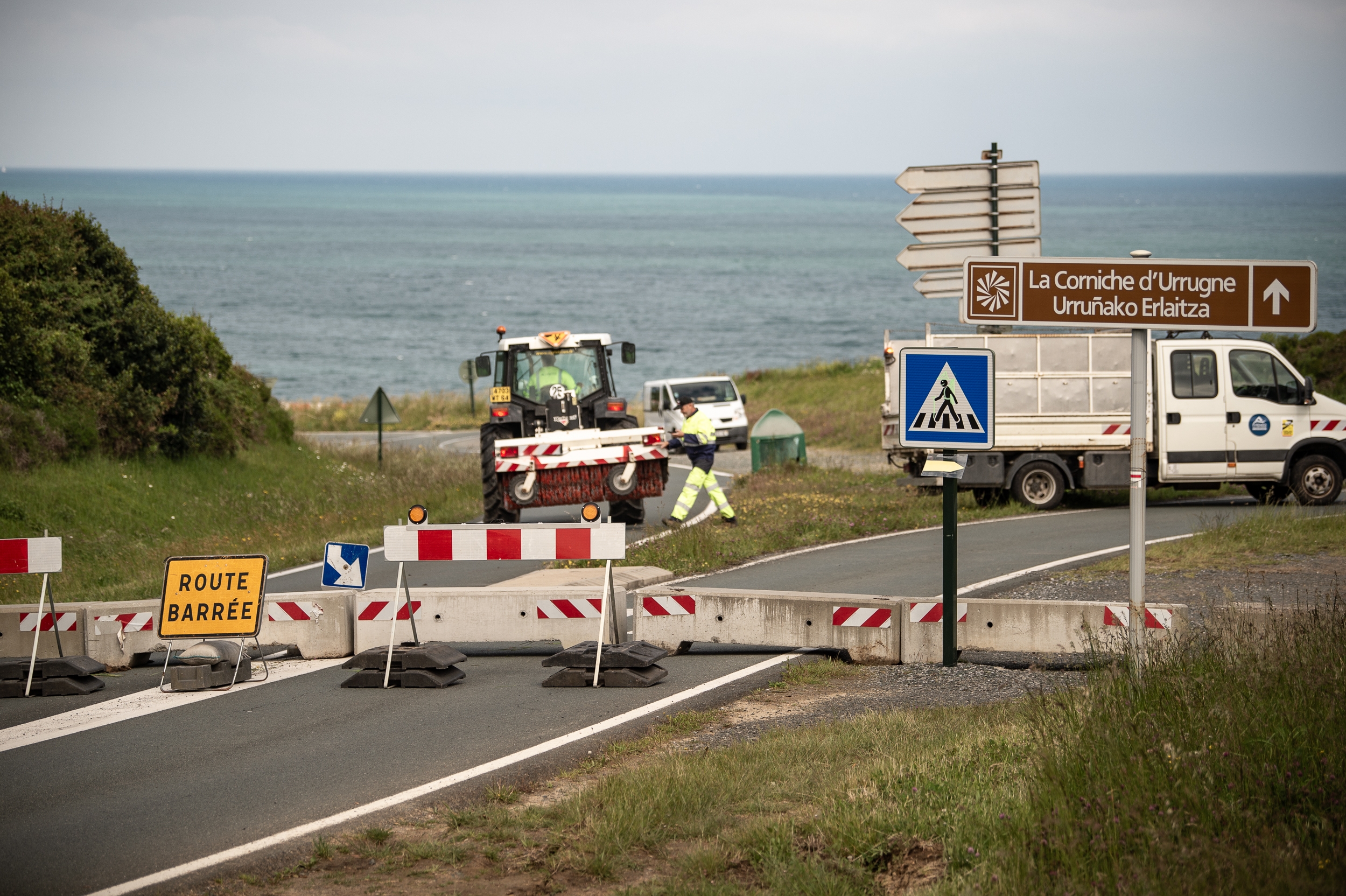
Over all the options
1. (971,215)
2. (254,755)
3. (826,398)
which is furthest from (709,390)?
(254,755)

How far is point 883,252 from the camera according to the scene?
550 feet

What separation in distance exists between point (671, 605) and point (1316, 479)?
12387 millimetres

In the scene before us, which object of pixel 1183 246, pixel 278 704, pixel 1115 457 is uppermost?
pixel 1183 246

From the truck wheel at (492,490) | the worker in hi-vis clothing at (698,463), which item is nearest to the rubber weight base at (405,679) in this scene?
the worker in hi-vis clothing at (698,463)

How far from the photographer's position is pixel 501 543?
9688 mm

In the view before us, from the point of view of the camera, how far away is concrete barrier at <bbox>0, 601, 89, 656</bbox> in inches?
420

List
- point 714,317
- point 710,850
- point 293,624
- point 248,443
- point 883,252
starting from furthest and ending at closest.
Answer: point 883,252 → point 714,317 → point 248,443 → point 293,624 → point 710,850

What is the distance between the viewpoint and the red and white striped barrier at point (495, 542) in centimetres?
957

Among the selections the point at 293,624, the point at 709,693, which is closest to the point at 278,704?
the point at 293,624

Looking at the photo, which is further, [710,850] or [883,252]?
[883,252]

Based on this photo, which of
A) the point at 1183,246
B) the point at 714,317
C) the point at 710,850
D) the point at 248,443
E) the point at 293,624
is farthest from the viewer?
the point at 1183,246

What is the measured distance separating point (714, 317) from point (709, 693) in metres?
90.1

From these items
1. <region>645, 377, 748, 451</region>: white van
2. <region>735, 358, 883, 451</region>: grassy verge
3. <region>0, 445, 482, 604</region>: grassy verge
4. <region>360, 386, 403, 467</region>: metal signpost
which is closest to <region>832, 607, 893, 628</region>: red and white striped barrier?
<region>0, 445, 482, 604</region>: grassy verge

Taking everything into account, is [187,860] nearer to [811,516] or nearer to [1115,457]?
[811,516]
